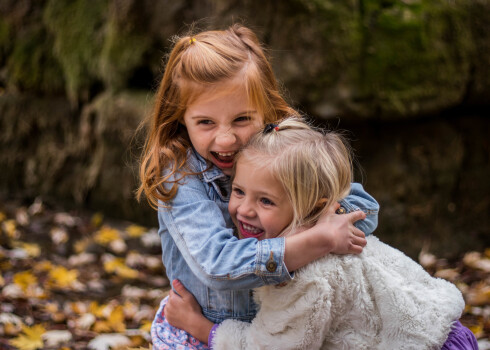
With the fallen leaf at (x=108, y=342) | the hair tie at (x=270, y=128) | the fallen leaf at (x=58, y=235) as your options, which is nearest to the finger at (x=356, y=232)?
the hair tie at (x=270, y=128)

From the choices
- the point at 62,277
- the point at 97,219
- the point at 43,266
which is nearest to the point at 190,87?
the point at 62,277

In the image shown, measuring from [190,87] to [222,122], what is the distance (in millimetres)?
180

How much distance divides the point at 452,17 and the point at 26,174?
13.4 feet

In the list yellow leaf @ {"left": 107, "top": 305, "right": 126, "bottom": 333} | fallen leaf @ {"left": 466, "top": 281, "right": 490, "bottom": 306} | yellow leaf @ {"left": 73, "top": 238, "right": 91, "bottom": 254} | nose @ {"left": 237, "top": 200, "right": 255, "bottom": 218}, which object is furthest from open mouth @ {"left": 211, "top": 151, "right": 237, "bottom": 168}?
yellow leaf @ {"left": 73, "top": 238, "right": 91, "bottom": 254}

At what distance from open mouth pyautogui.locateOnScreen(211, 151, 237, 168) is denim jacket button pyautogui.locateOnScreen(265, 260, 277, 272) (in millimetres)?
475

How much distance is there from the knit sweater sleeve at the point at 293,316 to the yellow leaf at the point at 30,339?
65.0 inches

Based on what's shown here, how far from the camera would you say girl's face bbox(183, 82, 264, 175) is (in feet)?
6.59

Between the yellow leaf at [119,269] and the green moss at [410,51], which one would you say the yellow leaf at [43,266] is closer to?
the yellow leaf at [119,269]

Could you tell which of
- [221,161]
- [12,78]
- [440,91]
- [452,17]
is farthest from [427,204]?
[12,78]

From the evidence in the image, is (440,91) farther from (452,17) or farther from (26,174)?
(26,174)

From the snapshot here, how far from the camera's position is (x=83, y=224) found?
16.1 feet

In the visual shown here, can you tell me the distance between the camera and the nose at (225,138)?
6.59 ft

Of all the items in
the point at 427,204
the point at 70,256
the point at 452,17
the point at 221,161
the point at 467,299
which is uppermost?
the point at 452,17

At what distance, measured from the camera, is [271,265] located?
1.77 meters
